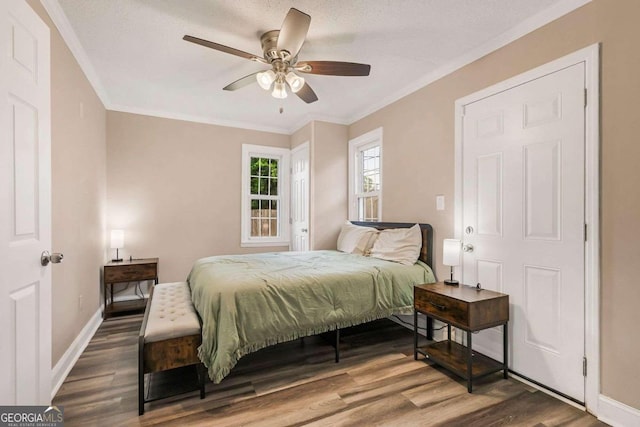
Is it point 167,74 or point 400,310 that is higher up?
point 167,74

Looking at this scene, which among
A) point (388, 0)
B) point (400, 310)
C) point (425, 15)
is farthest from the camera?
point (400, 310)

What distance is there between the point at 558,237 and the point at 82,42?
4.00 m

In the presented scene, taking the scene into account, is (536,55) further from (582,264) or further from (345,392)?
(345,392)

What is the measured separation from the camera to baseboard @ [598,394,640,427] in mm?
1636

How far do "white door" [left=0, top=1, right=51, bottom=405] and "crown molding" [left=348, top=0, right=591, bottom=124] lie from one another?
301 cm

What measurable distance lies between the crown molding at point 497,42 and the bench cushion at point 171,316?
3.08 metres

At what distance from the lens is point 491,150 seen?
246 cm

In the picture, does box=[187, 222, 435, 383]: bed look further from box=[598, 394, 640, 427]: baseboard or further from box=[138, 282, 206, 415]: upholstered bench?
box=[598, 394, 640, 427]: baseboard

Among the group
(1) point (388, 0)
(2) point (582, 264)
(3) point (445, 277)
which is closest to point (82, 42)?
(1) point (388, 0)

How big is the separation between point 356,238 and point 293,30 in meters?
2.48

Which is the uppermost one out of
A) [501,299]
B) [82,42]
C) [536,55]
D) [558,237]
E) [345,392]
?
[82,42]

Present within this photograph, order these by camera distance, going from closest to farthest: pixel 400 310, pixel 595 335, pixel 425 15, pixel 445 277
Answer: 1. pixel 595 335
2. pixel 425 15
3. pixel 400 310
4. pixel 445 277

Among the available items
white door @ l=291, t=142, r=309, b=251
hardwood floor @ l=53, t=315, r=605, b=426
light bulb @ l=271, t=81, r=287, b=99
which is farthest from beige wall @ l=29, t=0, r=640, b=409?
light bulb @ l=271, t=81, r=287, b=99

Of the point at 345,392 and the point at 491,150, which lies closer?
the point at 345,392
